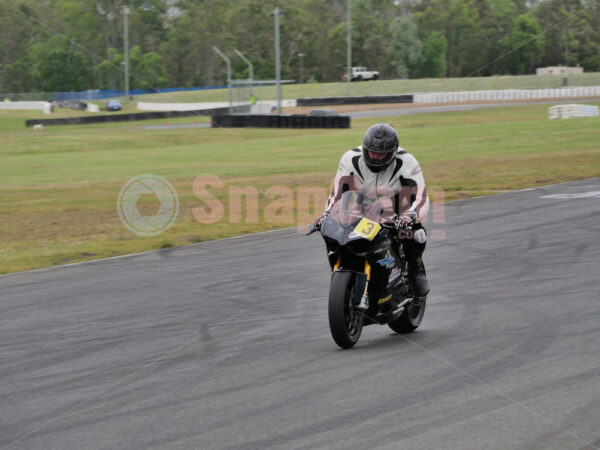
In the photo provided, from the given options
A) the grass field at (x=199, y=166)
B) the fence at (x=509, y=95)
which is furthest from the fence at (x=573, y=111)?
the fence at (x=509, y=95)

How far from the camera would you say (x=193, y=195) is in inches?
821

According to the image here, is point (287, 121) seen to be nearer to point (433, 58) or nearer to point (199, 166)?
point (199, 166)

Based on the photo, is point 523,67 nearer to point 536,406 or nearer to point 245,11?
point 245,11

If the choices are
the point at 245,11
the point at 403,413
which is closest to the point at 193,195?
the point at 403,413

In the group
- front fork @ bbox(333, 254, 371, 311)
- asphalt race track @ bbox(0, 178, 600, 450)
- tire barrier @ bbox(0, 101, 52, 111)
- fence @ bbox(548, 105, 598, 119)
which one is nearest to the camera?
asphalt race track @ bbox(0, 178, 600, 450)

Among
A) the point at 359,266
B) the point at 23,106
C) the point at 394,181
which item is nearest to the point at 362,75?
the point at 23,106

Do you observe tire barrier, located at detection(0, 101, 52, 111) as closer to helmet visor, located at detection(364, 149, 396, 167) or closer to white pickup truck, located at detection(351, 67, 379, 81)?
white pickup truck, located at detection(351, 67, 379, 81)

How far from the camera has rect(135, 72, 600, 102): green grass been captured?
78.3m

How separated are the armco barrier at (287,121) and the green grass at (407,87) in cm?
2939

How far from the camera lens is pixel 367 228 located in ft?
20.5

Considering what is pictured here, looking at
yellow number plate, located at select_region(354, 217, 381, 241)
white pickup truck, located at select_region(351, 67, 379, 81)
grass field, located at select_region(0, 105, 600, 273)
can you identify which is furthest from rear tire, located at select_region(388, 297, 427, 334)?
white pickup truck, located at select_region(351, 67, 379, 81)

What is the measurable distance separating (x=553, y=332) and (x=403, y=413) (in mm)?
2452

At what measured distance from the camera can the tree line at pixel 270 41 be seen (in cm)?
→ 10725

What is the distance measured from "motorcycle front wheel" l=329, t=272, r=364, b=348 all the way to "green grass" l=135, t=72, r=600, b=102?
229 ft
